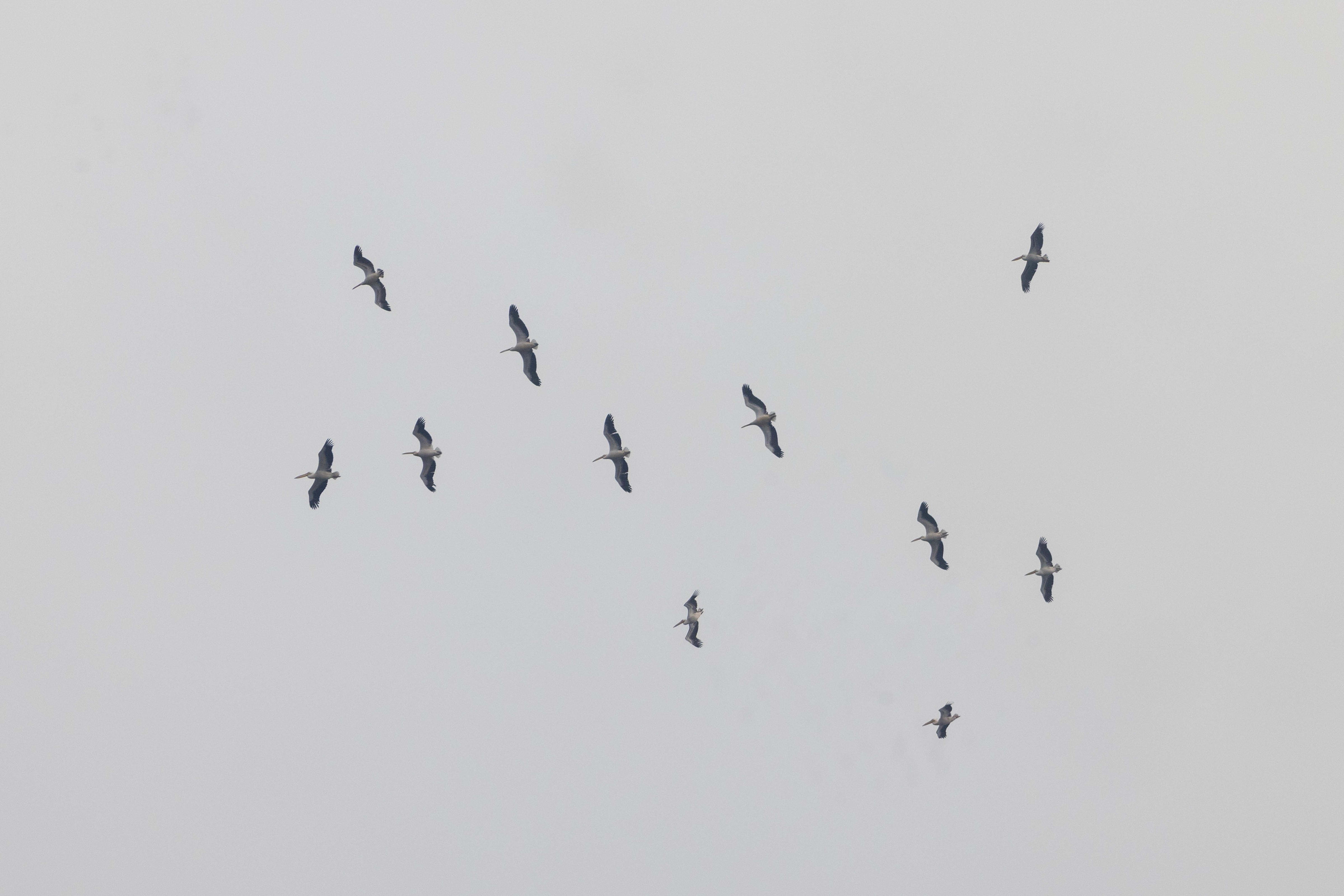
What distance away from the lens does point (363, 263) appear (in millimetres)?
117688

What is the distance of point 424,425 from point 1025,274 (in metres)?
35.1

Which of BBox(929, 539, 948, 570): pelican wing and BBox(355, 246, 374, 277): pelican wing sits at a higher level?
BBox(355, 246, 374, 277): pelican wing

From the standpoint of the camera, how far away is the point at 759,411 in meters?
118

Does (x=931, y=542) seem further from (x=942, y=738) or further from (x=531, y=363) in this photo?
(x=531, y=363)

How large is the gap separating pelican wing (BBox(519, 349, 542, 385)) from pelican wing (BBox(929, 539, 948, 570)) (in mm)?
24300

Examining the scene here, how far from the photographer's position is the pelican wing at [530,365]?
116 meters

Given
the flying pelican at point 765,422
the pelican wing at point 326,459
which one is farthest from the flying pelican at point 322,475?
the flying pelican at point 765,422

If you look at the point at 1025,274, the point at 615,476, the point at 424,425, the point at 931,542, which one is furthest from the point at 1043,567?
the point at 424,425

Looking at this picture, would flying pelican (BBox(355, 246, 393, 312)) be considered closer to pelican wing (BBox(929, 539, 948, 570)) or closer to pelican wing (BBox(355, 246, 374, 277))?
pelican wing (BBox(355, 246, 374, 277))

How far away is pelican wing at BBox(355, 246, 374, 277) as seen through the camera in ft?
385

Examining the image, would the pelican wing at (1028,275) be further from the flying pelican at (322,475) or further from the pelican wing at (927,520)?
the flying pelican at (322,475)

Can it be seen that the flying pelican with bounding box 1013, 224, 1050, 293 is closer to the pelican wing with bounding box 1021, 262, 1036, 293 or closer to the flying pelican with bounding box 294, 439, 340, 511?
the pelican wing with bounding box 1021, 262, 1036, 293

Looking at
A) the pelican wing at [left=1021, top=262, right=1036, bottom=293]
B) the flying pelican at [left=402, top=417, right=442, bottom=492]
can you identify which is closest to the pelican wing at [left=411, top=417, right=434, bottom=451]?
the flying pelican at [left=402, top=417, right=442, bottom=492]

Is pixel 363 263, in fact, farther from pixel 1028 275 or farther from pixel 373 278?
pixel 1028 275
